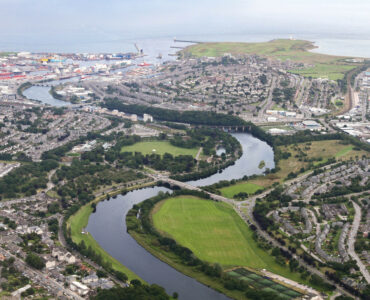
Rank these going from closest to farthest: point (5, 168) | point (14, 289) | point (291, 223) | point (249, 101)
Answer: point (14, 289) → point (291, 223) → point (5, 168) → point (249, 101)

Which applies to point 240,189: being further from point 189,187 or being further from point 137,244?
point 137,244

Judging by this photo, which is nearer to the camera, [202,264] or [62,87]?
[202,264]

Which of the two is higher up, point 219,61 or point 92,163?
point 219,61

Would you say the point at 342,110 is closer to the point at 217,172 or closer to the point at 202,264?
the point at 217,172

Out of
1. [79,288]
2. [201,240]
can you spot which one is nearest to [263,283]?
[201,240]

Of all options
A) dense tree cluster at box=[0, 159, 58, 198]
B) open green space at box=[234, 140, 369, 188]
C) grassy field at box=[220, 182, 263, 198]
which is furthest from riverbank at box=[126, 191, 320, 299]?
dense tree cluster at box=[0, 159, 58, 198]

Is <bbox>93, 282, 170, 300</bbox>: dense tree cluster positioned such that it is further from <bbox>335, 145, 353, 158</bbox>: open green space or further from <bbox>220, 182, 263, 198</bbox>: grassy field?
<bbox>335, 145, 353, 158</bbox>: open green space

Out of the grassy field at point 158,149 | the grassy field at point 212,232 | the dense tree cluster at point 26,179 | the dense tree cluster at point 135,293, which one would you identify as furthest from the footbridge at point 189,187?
the dense tree cluster at point 135,293

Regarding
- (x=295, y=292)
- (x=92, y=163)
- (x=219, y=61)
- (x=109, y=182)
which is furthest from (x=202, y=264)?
(x=219, y=61)
